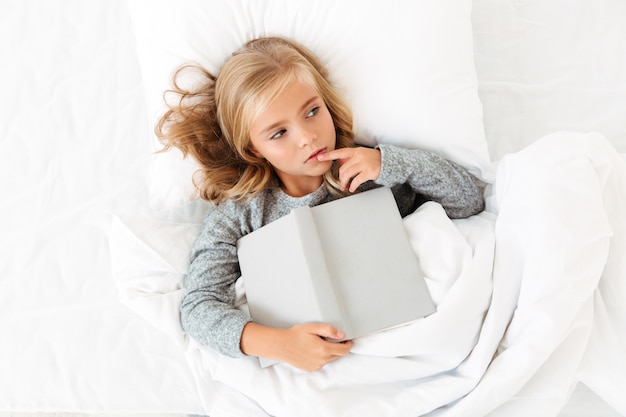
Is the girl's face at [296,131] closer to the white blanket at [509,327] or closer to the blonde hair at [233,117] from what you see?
the blonde hair at [233,117]

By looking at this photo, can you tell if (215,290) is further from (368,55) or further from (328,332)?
(368,55)

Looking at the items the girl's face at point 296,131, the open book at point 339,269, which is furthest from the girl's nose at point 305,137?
the open book at point 339,269

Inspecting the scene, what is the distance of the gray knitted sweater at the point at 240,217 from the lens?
868 mm

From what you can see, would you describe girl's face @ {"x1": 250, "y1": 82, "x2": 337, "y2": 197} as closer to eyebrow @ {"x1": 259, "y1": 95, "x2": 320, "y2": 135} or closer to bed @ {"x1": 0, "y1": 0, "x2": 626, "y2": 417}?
eyebrow @ {"x1": 259, "y1": 95, "x2": 320, "y2": 135}

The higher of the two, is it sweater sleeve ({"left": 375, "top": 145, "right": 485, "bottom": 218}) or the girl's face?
the girl's face

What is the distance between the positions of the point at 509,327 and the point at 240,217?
465 mm

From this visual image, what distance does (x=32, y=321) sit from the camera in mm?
1020

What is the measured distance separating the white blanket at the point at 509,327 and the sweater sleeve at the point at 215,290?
0.05 meters

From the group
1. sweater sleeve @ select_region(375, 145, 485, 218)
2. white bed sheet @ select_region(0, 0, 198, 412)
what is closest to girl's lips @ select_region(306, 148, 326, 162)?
sweater sleeve @ select_region(375, 145, 485, 218)

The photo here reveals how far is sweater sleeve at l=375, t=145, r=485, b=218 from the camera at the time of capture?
90 centimetres

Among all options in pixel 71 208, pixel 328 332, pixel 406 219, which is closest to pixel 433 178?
pixel 406 219

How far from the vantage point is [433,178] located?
0.92m

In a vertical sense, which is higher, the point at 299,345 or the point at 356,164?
the point at 356,164

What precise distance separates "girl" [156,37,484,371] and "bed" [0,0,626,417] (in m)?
0.04
